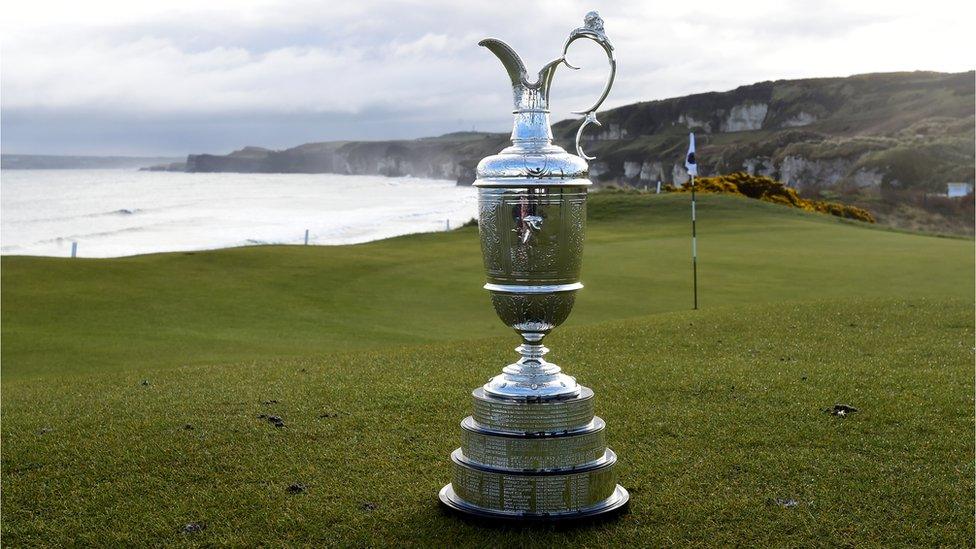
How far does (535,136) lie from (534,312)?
0.94m

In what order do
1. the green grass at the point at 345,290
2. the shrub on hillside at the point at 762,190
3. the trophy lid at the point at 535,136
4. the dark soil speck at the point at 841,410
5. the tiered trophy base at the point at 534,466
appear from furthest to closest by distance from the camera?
the shrub on hillside at the point at 762,190
the green grass at the point at 345,290
the dark soil speck at the point at 841,410
the tiered trophy base at the point at 534,466
the trophy lid at the point at 535,136

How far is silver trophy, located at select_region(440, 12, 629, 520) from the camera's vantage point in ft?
16.7

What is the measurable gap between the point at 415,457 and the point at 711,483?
1888 mm

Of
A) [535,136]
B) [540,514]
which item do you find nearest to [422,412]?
[540,514]

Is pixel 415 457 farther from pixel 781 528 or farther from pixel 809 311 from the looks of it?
pixel 809 311

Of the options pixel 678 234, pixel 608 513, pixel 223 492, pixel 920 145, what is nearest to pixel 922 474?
pixel 608 513

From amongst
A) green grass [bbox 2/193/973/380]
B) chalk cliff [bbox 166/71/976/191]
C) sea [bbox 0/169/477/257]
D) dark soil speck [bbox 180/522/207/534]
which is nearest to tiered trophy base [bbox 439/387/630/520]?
dark soil speck [bbox 180/522/207/534]

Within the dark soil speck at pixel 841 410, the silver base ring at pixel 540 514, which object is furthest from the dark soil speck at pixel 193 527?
the dark soil speck at pixel 841 410

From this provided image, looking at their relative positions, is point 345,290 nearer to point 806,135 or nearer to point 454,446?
point 454,446

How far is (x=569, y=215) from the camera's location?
513cm

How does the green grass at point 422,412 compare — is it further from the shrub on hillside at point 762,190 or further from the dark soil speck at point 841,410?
the shrub on hillside at point 762,190

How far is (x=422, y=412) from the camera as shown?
7516mm

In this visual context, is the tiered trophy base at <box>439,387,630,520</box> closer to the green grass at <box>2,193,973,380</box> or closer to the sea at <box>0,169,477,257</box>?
the green grass at <box>2,193,973,380</box>

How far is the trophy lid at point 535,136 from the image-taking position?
507 cm
